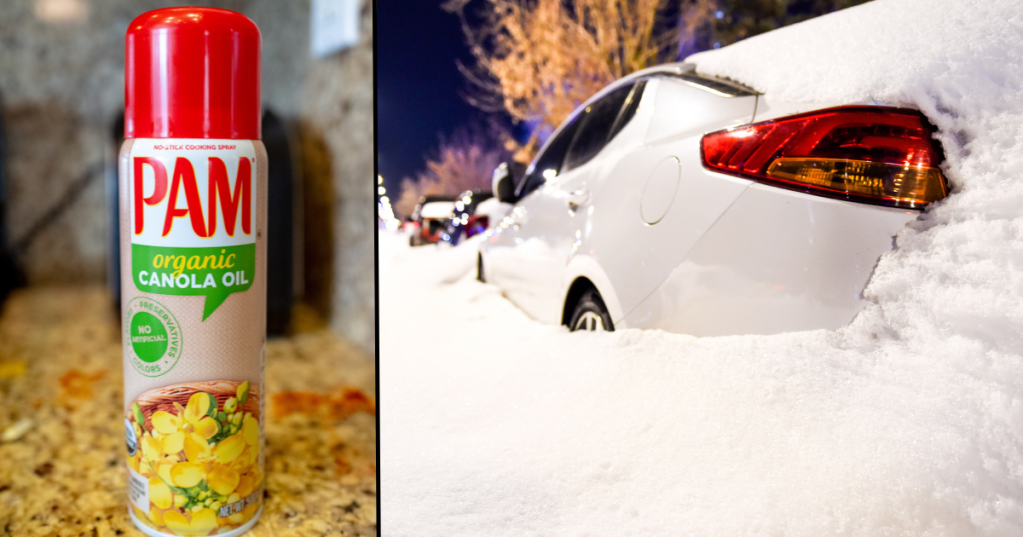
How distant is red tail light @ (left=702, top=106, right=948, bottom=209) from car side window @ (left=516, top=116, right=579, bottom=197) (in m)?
0.13

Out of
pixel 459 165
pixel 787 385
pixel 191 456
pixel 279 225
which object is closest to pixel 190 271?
pixel 191 456

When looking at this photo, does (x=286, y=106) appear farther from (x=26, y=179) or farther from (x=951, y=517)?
(x=951, y=517)

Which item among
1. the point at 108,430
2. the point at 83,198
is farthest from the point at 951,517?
the point at 83,198

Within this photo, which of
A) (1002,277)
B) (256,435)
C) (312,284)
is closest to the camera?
(1002,277)

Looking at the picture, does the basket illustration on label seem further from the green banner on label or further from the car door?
the car door

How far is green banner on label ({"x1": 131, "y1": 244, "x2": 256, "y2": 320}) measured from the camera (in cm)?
59

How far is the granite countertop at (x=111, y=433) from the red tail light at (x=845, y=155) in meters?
0.56

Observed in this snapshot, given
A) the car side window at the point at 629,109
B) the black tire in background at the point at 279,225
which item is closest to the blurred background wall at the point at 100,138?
the black tire in background at the point at 279,225

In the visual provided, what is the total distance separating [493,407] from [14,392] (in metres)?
0.99

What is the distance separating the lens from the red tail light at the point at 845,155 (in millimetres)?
403

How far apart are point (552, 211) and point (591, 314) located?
0.10 m

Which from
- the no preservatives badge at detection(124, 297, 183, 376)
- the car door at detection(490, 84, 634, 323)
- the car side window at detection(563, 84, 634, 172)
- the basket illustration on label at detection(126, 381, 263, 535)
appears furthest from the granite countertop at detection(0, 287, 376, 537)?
the car side window at detection(563, 84, 634, 172)

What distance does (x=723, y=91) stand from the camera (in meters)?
0.46

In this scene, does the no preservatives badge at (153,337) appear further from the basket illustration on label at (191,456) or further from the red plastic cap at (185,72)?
the red plastic cap at (185,72)
